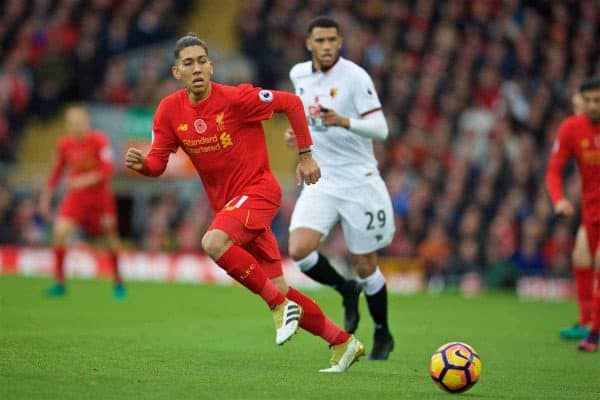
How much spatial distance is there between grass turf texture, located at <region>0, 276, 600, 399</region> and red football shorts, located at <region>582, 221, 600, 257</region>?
3.38 ft

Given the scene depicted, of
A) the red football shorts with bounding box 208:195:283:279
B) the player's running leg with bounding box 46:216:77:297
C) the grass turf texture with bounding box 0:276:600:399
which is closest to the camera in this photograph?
the grass turf texture with bounding box 0:276:600:399

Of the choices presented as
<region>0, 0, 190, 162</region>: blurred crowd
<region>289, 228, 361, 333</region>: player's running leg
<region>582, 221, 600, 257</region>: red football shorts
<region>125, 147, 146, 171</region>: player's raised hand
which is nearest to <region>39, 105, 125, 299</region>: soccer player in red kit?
<region>289, 228, 361, 333</region>: player's running leg

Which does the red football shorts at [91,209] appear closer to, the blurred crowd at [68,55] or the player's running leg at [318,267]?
the player's running leg at [318,267]

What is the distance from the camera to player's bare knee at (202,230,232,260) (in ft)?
27.6

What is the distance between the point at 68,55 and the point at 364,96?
1642 centimetres

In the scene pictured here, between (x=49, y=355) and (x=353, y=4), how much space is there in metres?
18.8

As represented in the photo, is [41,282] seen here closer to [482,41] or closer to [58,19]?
[58,19]

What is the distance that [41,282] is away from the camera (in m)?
19.1

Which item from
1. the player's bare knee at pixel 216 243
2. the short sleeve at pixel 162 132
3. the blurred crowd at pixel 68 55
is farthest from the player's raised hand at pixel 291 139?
the blurred crowd at pixel 68 55

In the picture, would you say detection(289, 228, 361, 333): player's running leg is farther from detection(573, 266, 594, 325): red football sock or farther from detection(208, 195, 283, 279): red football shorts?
detection(573, 266, 594, 325): red football sock

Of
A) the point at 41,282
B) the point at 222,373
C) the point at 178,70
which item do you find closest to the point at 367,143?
the point at 178,70

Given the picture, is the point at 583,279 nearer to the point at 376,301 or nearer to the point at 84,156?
the point at 376,301

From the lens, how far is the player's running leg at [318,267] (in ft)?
33.9

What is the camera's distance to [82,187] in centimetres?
1659
